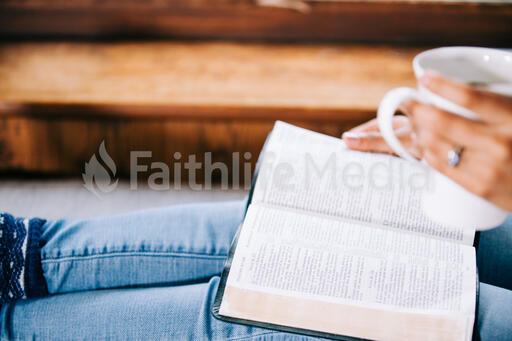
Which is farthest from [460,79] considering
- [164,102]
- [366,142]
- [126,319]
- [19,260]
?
[164,102]

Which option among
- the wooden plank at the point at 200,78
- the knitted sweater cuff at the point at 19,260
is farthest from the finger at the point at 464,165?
the wooden plank at the point at 200,78

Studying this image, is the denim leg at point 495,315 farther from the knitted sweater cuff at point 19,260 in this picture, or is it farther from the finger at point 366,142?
the knitted sweater cuff at point 19,260

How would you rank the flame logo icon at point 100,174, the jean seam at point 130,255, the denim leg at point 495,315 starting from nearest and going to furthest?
the denim leg at point 495,315, the jean seam at point 130,255, the flame logo icon at point 100,174

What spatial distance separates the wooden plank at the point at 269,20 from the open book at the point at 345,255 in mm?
756

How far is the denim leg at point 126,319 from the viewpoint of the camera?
583 millimetres

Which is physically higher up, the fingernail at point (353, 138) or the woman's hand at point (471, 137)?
the woman's hand at point (471, 137)

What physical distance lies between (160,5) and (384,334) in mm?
1153

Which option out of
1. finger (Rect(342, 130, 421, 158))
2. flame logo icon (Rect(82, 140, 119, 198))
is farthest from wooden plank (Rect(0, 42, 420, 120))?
finger (Rect(342, 130, 421, 158))

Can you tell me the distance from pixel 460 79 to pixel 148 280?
1.61 ft

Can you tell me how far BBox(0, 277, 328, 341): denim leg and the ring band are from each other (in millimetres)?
272

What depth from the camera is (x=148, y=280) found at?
69cm

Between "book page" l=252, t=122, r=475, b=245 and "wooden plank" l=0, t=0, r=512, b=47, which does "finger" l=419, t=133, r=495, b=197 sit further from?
"wooden plank" l=0, t=0, r=512, b=47

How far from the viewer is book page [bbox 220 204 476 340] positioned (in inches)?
22.0

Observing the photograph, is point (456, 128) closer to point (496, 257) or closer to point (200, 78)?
point (496, 257)
